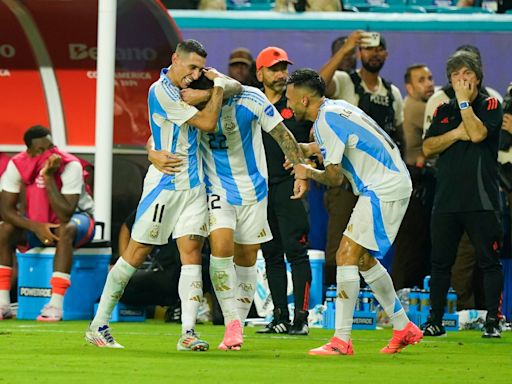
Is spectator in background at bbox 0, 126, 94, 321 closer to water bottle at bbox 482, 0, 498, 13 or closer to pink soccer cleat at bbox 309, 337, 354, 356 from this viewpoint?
pink soccer cleat at bbox 309, 337, 354, 356

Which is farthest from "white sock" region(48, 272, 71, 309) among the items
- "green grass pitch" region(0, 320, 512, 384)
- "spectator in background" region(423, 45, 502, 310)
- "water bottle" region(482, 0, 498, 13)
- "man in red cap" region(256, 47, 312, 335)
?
"water bottle" region(482, 0, 498, 13)

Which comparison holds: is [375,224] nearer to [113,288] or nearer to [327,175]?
[327,175]

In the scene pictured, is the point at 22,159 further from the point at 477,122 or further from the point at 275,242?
the point at 477,122

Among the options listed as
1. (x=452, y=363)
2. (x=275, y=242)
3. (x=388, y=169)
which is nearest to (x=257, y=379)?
(x=452, y=363)

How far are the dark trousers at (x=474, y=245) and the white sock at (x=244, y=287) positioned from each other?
79.9 inches

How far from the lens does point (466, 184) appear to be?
478 inches

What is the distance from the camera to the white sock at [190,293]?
976 centimetres

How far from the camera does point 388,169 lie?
10008 mm

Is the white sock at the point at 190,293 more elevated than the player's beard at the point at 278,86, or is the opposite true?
the player's beard at the point at 278,86

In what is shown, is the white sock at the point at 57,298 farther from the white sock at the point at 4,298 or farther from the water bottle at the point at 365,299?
the water bottle at the point at 365,299

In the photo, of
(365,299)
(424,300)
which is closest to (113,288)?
Answer: (365,299)

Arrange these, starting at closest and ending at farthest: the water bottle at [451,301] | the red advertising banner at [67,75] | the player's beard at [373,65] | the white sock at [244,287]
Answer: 1. the white sock at [244,287]
2. the water bottle at [451,301]
3. the player's beard at [373,65]
4. the red advertising banner at [67,75]

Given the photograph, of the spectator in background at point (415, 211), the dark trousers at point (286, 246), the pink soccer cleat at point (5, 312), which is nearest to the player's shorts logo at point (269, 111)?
the dark trousers at point (286, 246)

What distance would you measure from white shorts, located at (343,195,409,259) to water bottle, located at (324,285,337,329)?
303 centimetres
